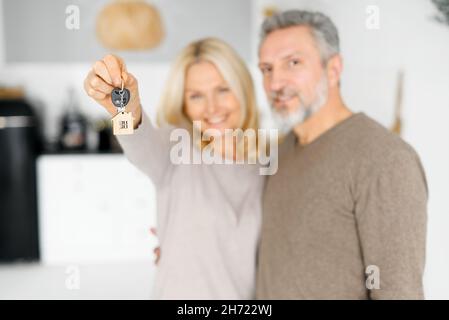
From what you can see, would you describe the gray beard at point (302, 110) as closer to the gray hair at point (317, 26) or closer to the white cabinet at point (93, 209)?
the gray hair at point (317, 26)

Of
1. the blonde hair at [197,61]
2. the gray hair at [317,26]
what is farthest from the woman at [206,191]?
the gray hair at [317,26]

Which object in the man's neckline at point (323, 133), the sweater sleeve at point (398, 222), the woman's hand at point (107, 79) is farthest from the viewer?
the man's neckline at point (323, 133)

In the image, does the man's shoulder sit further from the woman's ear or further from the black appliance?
the black appliance

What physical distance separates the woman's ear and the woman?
0.14 m

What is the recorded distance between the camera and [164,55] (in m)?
2.11

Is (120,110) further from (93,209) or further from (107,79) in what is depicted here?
(93,209)

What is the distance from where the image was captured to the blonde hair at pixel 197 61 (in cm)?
75

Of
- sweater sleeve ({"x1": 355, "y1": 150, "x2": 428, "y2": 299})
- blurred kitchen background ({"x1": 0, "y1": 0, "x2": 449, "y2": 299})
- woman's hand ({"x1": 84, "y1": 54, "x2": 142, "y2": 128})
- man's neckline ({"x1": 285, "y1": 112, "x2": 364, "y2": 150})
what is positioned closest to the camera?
woman's hand ({"x1": 84, "y1": 54, "x2": 142, "y2": 128})

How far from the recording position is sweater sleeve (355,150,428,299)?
57 centimetres

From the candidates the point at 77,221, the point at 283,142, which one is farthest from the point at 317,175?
the point at 77,221

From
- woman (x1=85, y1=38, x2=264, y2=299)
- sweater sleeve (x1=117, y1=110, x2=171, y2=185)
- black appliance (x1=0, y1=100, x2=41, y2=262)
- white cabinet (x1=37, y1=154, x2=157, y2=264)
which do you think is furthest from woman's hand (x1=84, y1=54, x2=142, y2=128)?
black appliance (x1=0, y1=100, x2=41, y2=262)

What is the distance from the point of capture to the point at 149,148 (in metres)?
0.68

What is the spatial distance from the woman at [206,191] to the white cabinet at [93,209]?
1215 millimetres

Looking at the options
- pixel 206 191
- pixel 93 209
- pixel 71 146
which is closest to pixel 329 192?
pixel 206 191
